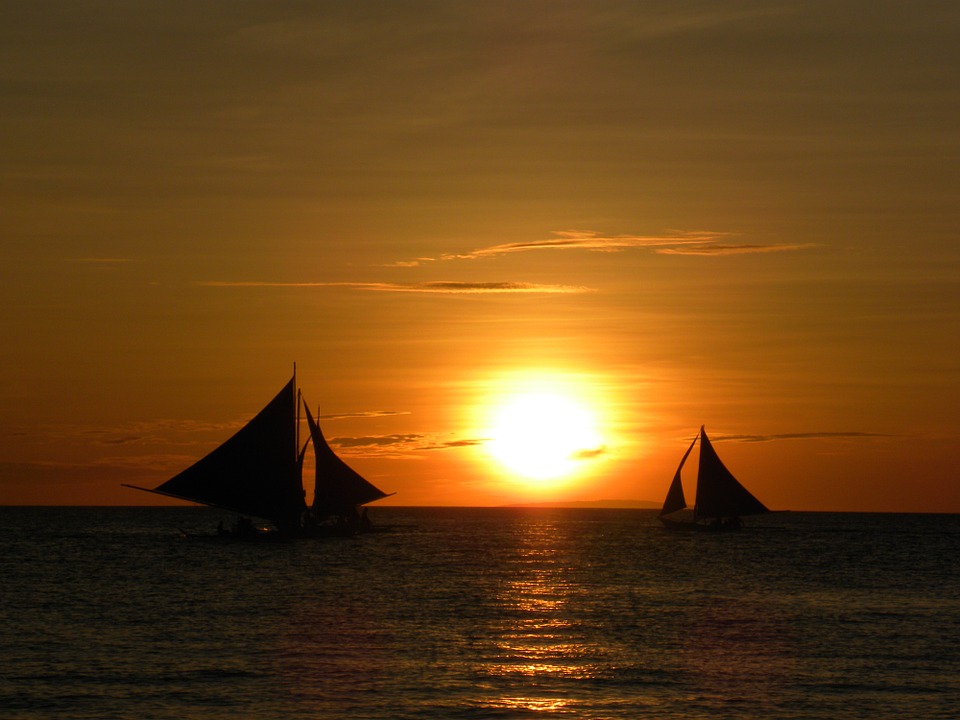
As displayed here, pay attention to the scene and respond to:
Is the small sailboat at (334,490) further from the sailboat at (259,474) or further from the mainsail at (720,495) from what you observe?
the mainsail at (720,495)

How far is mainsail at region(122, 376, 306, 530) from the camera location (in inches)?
3519

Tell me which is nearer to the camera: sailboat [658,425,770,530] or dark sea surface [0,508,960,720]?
dark sea surface [0,508,960,720]

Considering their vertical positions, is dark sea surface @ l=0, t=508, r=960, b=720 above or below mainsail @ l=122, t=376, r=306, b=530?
below

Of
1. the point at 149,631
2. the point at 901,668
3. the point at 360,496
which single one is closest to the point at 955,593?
the point at 901,668

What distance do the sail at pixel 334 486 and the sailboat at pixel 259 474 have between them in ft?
31.3

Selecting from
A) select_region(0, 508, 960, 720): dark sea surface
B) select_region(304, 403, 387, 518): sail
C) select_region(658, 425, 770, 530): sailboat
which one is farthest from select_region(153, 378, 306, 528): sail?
select_region(658, 425, 770, 530): sailboat

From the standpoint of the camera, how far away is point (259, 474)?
306 feet

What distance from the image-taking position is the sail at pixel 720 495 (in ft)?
441

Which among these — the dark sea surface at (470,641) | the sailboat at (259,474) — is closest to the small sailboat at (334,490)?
the sailboat at (259,474)

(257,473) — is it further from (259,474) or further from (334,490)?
(334,490)

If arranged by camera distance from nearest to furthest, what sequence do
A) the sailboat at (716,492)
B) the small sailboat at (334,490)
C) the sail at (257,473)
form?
the sail at (257,473) < the small sailboat at (334,490) < the sailboat at (716,492)

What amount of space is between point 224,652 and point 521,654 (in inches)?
386

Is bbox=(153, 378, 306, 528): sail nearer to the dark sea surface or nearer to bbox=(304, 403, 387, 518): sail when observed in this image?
the dark sea surface

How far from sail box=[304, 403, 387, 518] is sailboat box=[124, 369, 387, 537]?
954 cm
